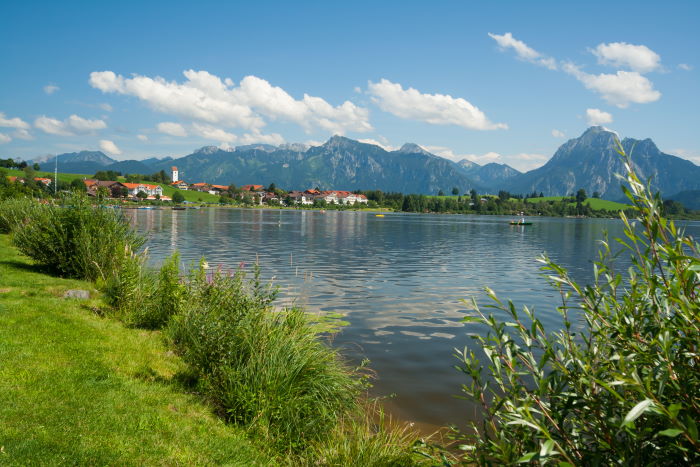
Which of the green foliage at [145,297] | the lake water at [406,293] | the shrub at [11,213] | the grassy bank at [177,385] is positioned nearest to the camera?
the grassy bank at [177,385]

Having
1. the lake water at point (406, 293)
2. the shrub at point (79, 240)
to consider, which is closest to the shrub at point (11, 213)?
the lake water at point (406, 293)

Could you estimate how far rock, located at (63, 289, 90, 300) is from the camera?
16250 mm

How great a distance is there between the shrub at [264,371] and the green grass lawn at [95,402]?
0.56m

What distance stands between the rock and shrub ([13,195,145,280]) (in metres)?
1.94

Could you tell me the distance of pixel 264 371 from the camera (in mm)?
9336

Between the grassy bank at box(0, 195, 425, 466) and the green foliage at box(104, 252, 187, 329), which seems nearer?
the grassy bank at box(0, 195, 425, 466)

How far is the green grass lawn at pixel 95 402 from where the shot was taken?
23.1 feet

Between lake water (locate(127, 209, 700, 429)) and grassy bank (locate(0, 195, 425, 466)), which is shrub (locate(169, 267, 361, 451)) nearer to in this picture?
grassy bank (locate(0, 195, 425, 466))

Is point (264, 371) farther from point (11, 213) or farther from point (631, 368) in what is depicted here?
point (11, 213)

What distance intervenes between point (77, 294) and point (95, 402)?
30.9 ft


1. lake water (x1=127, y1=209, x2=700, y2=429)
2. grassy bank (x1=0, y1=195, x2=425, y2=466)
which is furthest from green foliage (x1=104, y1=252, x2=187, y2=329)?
lake water (x1=127, y1=209, x2=700, y2=429)

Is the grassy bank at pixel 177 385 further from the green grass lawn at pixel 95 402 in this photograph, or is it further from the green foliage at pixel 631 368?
the green foliage at pixel 631 368

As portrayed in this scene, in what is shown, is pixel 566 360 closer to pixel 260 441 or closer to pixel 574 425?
pixel 574 425

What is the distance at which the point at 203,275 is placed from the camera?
13148 mm
